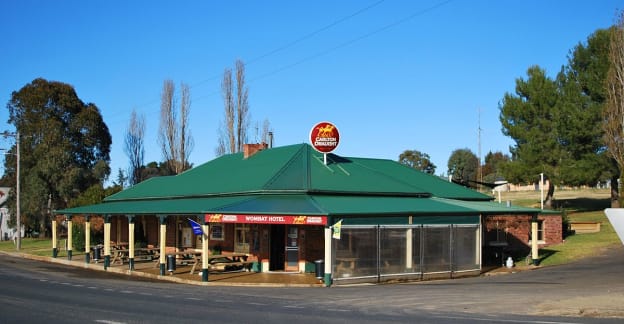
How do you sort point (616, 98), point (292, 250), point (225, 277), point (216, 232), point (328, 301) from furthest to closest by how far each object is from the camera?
point (616, 98), point (216, 232), point (292, 250), point (225, 277), point (328, 301)

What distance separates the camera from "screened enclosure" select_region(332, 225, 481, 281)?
23.4 m

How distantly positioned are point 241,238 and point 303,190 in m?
4.28

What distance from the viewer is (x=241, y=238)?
29.6 m

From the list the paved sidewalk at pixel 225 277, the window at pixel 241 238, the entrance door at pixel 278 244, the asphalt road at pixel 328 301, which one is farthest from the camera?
the window at pixel 241 238

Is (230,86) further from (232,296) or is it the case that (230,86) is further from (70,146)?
(232,296)

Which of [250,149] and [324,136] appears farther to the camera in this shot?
[250,149]

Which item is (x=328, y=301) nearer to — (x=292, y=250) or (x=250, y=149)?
(x=292, y=250)

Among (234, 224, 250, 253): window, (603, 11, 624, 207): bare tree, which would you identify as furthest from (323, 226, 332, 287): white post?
(603, 11, 624, 207): bare tree

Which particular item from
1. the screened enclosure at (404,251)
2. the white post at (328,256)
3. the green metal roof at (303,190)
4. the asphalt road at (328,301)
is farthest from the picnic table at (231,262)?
the screened enclosure at (404,251)

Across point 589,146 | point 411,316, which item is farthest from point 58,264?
point 589,146

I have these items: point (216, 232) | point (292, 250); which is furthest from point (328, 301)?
point (216, 232)

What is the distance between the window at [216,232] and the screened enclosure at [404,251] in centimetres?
951

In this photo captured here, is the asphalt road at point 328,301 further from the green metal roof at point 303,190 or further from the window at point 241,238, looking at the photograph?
the window at point 241,238

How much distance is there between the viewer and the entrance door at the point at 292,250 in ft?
90.0
